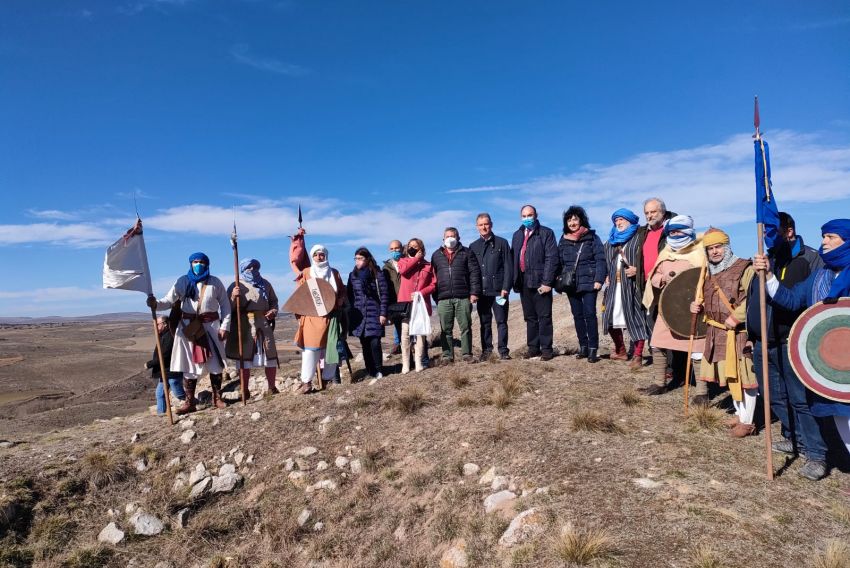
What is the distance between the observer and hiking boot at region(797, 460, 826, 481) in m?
4.15

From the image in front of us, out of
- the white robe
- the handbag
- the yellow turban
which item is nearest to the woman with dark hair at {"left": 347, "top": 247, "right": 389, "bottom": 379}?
the white robe

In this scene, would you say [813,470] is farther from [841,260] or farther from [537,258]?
[537,258]

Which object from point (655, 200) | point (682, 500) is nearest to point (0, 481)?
point (682, 500)

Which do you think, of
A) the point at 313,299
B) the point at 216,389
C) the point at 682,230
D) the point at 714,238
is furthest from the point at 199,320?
the point at 714,238

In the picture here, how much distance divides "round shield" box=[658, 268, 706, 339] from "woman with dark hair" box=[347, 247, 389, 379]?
442 cm

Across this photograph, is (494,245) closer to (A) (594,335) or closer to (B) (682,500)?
(A) (594,335)

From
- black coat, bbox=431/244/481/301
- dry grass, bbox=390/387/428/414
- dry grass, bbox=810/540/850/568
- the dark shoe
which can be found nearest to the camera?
dry grass, bbox=810/540/850/568

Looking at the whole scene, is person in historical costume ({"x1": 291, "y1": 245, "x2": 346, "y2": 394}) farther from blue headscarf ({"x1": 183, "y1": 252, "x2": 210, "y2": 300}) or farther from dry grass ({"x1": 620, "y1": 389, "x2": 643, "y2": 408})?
dry grass ({"x1": 620, "y1": 389, "x2": 643, "y2": 408})

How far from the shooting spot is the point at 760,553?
3189 millimetres

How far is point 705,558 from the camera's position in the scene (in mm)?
3090

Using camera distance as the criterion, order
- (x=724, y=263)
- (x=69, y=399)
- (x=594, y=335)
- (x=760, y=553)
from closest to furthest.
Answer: (x=760, y=553), (x=724, y=263), (x=594, y=335), (x=69, y=399)

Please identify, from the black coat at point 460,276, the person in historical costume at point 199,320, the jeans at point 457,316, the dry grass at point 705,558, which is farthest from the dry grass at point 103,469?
the dry grass at point 705,558

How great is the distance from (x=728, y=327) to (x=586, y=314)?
2.63m

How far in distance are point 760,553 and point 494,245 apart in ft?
18.4
